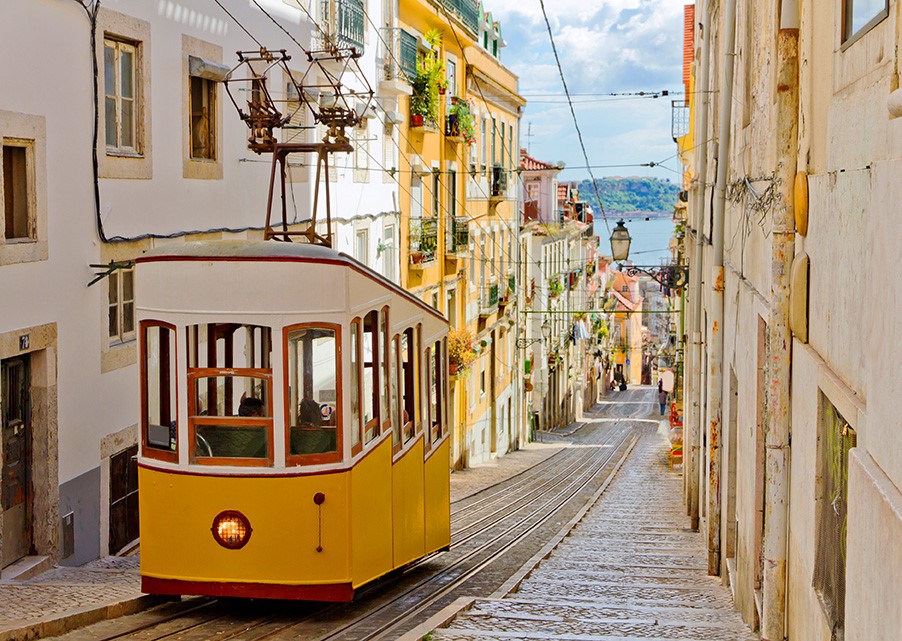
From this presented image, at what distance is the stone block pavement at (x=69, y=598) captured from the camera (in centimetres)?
781

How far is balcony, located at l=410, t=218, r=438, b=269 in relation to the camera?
26722 millimetres

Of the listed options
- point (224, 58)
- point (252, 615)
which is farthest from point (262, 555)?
point (224, 58)

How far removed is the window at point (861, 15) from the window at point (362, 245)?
17152 mm

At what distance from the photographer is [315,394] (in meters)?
8.56

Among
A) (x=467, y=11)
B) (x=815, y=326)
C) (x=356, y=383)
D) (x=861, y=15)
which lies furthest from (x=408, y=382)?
(x=467, y=11)

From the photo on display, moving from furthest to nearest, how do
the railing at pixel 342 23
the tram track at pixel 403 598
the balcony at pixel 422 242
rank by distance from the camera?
the balcony at pixel 422 242, the railing at pixel 342 23, the tram track at pixel 403 598

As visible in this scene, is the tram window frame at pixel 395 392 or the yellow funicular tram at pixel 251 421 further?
the tram window frame at pixel 395 392

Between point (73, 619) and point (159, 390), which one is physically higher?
point (159, 390)

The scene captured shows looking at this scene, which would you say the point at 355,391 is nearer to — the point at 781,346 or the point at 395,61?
the point at 781,346

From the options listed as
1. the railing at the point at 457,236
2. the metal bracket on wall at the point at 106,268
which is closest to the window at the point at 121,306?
the metal bracket on wall at the point at 106,268

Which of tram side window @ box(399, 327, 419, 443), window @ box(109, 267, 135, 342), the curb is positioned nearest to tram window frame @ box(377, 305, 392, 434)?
tram side window @ box(399, 327, 419, 443)

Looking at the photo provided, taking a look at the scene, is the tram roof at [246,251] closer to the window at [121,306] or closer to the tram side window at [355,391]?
the tram side window at [355,391]

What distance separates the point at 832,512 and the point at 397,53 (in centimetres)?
2065

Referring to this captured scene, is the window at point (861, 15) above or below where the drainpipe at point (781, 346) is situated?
above
